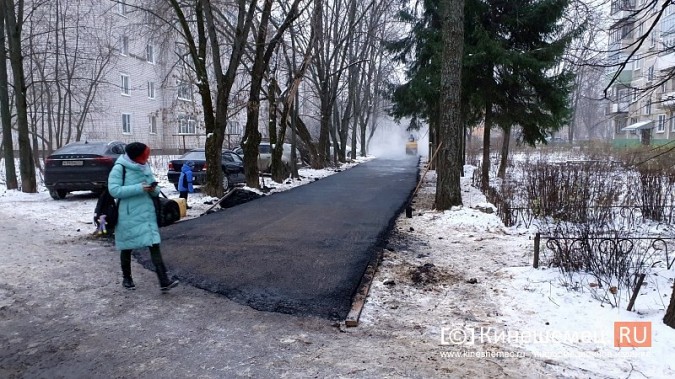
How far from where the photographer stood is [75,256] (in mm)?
6223

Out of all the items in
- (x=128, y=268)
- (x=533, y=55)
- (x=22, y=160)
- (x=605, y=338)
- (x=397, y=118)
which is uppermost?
(x=533, y=55)

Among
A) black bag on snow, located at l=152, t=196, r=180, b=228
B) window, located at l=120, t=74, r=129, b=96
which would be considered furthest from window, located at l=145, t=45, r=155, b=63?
black bag on snow, located at l=152, t=196, r=180, b=228

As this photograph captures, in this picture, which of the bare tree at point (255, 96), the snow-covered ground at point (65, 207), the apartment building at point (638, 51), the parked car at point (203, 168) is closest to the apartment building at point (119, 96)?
the parked car at point (203, 168)

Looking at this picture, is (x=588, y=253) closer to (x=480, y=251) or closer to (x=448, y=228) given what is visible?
(x=480, y=251)

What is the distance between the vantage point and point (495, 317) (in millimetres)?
4215

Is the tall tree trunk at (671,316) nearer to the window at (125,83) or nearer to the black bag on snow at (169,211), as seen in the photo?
the black bag on snow at (169,211)

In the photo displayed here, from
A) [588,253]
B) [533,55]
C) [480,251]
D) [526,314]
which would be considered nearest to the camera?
[526,314]

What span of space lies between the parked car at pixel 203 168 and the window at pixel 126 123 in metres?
19.9

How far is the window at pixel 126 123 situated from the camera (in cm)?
3282

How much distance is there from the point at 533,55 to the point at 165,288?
526 inches

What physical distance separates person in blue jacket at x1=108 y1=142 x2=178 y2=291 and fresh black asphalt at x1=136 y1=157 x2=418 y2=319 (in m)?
0.65

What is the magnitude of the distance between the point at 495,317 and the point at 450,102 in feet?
21.5

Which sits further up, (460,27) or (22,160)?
(460,27)

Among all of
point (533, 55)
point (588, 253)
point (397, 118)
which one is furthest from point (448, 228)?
point (397, 118)
